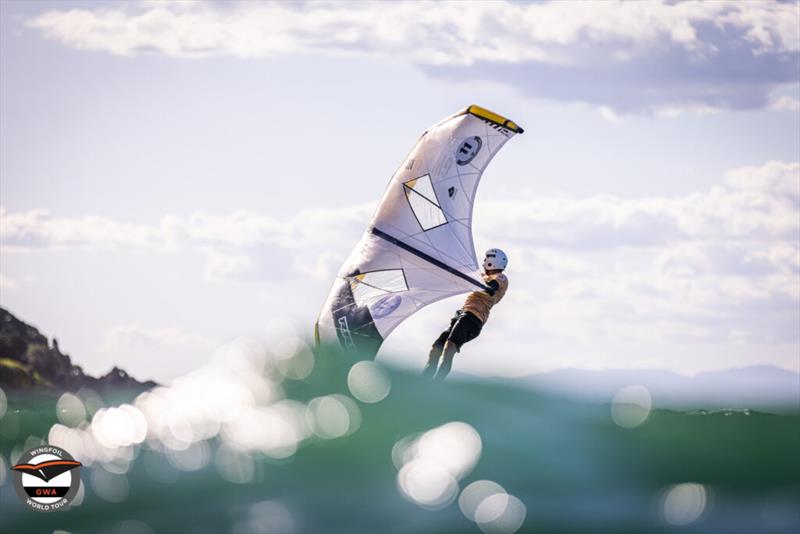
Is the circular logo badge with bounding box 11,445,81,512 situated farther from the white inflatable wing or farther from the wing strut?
the wing strut

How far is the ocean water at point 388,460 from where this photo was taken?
11500mm

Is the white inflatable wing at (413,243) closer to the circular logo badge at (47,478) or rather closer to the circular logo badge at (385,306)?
the circular logo badge at (385,306)

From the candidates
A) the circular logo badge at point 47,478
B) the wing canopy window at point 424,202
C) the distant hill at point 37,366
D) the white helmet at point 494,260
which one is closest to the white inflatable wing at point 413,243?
the wing canopy window at point 424,202

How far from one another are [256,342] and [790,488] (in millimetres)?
6592

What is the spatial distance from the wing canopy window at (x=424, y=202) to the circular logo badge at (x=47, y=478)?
9.64 metres

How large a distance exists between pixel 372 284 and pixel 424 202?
5.98 feet

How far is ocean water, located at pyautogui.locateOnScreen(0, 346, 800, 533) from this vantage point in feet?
37.7

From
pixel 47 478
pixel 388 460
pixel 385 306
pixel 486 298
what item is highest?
pixel 385 306

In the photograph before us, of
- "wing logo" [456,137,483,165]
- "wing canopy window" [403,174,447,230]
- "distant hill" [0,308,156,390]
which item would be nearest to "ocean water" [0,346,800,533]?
"wing canopy window" [403,174,447,230]

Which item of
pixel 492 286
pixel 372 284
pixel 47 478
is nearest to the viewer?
pixel 47 478

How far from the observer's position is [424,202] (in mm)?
21609

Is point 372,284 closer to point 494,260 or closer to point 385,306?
point 385,306

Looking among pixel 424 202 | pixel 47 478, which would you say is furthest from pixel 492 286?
pixel 47 478

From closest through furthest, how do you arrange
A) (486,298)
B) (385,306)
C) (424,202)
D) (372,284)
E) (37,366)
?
(486,298), (372,284), (385,306), (424,202), (37,366)
